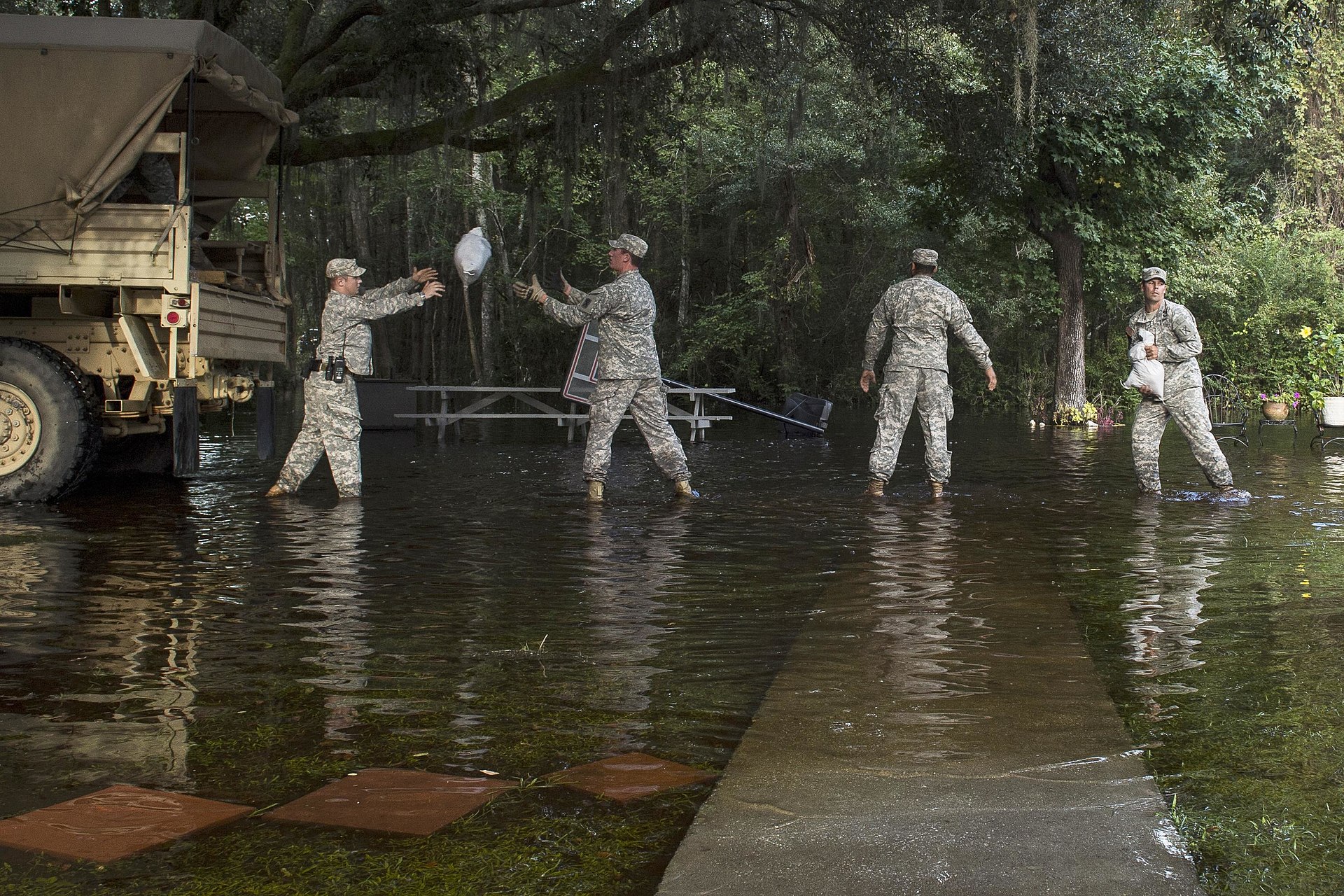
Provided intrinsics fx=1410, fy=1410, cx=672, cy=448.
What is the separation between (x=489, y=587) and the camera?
7.34 metres

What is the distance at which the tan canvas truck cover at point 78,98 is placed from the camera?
35.1 ft

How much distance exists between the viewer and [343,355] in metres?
11.2

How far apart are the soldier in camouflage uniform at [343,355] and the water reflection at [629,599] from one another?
215 cm

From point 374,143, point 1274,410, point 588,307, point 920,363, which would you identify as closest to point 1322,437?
point 1274,410

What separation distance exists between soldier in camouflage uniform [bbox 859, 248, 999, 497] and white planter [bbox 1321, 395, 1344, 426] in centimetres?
654

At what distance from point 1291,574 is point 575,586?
383 cm

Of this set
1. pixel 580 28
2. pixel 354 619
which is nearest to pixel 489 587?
pixel 354 619

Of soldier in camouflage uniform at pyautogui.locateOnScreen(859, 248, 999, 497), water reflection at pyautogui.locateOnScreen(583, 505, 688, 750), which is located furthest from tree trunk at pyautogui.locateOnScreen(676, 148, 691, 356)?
water reflection at pyautogui.locateOnScreen(583, 505, 688, 750)

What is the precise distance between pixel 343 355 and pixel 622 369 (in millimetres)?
2220

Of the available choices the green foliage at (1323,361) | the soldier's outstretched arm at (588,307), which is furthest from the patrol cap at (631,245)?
the green foliage at (1323,361)

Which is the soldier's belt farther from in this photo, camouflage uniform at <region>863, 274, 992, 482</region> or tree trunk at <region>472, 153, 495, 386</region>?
tree trunk at <region>472, 153, 495, 386</region>

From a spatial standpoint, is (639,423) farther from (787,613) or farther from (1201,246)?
(1201,246)

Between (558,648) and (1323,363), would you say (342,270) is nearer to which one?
(558,648)

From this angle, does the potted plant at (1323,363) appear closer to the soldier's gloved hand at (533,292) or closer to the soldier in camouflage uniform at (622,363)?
the soldier in camouflage uniform at (622,363)
